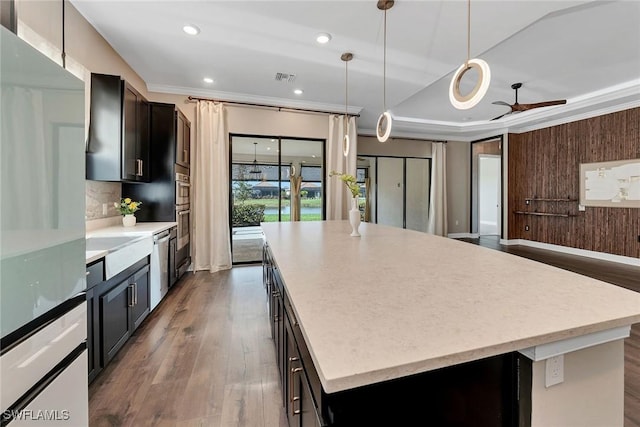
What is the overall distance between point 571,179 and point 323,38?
597 centimetres

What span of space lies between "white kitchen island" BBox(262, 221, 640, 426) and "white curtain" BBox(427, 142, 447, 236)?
647 cm

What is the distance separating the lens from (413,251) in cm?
181

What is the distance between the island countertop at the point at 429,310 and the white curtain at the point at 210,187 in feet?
11.3

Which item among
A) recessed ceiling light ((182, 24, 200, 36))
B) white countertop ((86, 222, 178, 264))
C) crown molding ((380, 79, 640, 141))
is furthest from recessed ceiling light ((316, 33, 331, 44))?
crown molding ((380, 79, 640, 141))

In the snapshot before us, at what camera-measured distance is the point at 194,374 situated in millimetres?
1976

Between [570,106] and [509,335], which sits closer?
[509,335]

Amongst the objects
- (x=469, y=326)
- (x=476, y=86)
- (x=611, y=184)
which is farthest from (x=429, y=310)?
(x=611, y=184)

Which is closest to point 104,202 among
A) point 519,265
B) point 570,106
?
point 519,265

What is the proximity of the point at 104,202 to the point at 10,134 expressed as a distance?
2.90 metres

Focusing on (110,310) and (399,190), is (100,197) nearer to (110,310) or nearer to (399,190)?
(110,310)

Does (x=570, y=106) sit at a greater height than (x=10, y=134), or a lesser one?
greater

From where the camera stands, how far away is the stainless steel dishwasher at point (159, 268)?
114 inches

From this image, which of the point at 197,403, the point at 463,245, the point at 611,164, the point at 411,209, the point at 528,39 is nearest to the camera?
the point at 197,403

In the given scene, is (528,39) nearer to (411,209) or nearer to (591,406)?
(591,406)
